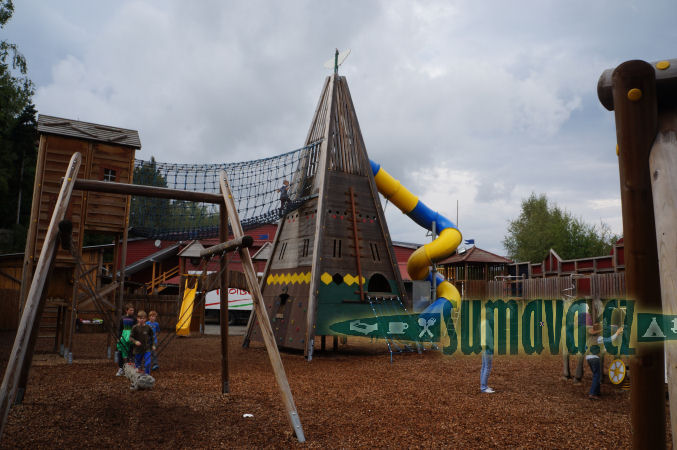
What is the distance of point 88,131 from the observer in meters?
13.9

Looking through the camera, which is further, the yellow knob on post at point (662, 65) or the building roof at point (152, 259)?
the building roof at point (152, 259)

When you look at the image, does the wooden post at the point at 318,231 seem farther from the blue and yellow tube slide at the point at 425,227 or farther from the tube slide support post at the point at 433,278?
the tube slide support post at the point at 433,278

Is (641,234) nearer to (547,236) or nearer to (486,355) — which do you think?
(486,355)

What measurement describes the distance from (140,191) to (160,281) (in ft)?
93.0

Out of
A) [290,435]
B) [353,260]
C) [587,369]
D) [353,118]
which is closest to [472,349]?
[290,435]

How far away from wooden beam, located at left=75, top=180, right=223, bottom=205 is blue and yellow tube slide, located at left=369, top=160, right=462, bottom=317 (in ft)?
33.4

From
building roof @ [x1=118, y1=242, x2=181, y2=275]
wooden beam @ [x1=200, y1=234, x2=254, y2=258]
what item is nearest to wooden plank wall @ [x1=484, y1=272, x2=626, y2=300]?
wooden beam @ [x1=200, y1=234, x2=254, y2=258]

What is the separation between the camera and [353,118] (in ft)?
53.5

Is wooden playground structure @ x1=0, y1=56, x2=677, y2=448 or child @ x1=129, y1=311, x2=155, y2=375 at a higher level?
wooden playground structure @ x1=0, y1=56, x2=677, y2=448

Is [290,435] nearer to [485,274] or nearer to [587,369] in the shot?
[587,369]

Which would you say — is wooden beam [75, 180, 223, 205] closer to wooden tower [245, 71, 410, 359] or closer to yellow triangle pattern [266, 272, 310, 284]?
wooden tower [245, 71, 410, 359]

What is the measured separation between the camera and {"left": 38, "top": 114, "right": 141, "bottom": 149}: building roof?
527 inches

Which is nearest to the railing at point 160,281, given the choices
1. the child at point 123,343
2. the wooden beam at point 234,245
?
the child at point 123,343

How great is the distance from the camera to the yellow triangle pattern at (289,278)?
14.7 meters
